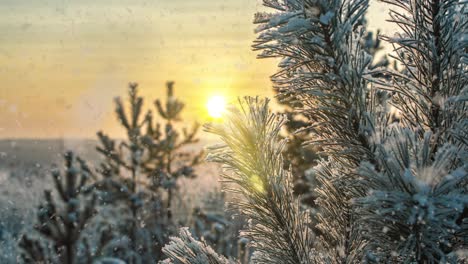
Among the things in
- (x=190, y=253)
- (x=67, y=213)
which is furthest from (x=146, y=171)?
(x=190, y=253)

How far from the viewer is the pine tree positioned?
1282 millimetres

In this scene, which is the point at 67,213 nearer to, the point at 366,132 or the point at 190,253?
the point at 190,253

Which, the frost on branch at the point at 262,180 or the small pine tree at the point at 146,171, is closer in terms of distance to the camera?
Answer: the frost on branch at the point at 262,180

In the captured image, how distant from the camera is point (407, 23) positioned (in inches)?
62.5

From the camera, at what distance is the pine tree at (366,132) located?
50.5 inches

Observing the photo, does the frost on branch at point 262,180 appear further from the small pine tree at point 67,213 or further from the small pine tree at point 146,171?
the small pine tree at point 146,171

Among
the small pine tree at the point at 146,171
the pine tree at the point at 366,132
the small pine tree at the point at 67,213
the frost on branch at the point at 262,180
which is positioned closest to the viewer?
the pine tree at the point at 366,132

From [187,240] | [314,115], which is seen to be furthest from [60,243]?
[314,115]

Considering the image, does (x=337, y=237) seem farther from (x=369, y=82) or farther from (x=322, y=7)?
(x=322, y=7)

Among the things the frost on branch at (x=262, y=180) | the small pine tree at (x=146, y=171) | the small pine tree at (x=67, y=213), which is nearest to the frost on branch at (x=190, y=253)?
the frost on branch at (x=262, y=180)

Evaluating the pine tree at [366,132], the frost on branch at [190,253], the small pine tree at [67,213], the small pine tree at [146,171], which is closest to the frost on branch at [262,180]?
the pine tree at [366,132]

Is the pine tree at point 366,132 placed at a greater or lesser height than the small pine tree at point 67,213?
greater

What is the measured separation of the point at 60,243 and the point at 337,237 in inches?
237

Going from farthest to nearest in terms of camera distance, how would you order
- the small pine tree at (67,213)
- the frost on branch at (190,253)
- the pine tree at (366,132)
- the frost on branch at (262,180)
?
the small pine tree at (67,213) → the frost on branch at (190,253) → the frost on branch at (262,180) → the pine tree at (366,132)
